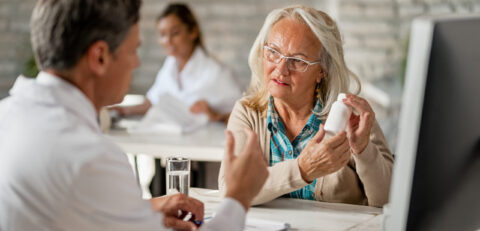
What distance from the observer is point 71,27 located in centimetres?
103

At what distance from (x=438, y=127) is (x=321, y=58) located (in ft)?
3.62

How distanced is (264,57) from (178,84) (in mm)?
2065

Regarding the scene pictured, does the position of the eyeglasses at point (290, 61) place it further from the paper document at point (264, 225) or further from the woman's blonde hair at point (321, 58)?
the paper document at point (264, 225)

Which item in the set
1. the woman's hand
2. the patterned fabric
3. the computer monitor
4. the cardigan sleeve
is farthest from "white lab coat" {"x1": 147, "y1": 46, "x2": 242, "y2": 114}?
the computer monitor

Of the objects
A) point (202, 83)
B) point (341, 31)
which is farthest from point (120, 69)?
point (341, 31)

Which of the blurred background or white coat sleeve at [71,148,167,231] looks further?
the blurred background

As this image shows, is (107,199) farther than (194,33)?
No

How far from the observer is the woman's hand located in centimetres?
364

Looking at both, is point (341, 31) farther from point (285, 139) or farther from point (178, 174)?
point (178, 174)

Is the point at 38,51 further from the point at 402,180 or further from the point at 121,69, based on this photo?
the point at 402,180

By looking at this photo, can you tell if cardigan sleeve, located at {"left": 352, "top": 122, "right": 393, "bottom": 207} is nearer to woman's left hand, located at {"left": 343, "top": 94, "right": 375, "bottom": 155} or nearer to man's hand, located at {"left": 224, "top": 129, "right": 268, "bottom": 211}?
woman's left hand, located at {"left": 343, "top": 94, "right": 375, "bottom": 155}

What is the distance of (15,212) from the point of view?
3.26 ft

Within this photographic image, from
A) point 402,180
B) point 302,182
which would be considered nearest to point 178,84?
point 302,182

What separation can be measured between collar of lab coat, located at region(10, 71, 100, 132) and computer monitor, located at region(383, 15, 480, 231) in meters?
0.55
